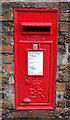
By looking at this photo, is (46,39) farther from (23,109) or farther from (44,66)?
(23,109)

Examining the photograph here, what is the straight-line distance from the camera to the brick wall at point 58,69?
2217 millimetres

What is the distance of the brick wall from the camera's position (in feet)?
7.27

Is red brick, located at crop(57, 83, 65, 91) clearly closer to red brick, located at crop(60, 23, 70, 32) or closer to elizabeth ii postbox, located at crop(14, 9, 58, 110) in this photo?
elizabeth ii postbox, located at crop(14, 9, 58, 110)

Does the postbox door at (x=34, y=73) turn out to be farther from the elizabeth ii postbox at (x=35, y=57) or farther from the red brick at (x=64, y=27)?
the red brick at (x=64, y=27)

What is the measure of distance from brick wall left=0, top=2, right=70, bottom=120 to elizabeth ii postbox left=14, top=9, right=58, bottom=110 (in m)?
0.07

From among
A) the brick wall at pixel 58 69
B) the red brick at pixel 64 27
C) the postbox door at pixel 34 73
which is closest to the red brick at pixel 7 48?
the brick wall at pixel 58 69

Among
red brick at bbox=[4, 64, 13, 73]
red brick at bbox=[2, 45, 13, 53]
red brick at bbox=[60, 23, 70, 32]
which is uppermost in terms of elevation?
red brick at bbox=[60, 23, 70, 32]

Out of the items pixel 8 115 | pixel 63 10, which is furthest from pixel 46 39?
pixel 8 115

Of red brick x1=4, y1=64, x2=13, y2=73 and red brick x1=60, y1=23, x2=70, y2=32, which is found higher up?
red brick x1=60, y1=23, x2=70, y2=32

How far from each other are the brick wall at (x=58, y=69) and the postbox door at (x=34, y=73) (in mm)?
147

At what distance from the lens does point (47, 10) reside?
7.17 ft

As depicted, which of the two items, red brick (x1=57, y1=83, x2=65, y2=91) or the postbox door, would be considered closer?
the postbox door

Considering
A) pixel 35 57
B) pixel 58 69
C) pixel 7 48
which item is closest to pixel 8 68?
pixel 7 48

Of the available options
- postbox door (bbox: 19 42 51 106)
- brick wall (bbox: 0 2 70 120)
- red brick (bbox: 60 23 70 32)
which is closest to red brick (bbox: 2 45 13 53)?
brick wall (bbox: 0 2 70 120)
